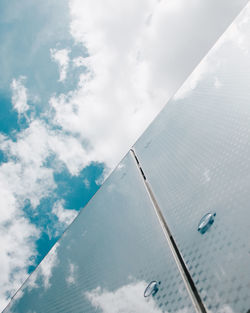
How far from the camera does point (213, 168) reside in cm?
277

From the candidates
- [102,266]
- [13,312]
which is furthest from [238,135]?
[13,312]

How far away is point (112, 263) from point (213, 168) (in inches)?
93.8

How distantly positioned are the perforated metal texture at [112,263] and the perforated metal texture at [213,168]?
30cm

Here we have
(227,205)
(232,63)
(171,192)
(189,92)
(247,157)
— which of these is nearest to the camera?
(227,205)

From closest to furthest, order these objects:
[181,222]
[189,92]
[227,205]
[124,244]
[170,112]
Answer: [227,205] < [181,222] < [124,244] < [189,92] < [170,112]

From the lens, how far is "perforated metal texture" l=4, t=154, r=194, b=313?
7.90ft

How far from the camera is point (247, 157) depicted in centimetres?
238

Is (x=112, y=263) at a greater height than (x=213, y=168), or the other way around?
(x=213, y=168)

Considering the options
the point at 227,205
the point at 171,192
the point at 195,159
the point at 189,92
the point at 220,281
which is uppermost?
the point at 189,92

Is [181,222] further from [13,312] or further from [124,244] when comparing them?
[13,312]

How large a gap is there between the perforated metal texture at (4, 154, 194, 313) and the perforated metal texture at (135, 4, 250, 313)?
0.30 metres

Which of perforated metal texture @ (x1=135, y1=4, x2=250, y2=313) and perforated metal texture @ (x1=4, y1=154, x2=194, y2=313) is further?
perforated metal texture @ (x1=4, y1=154, x2=194, y2=313)

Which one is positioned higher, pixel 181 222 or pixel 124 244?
pixel 124 244

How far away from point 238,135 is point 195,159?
75 centimetres
